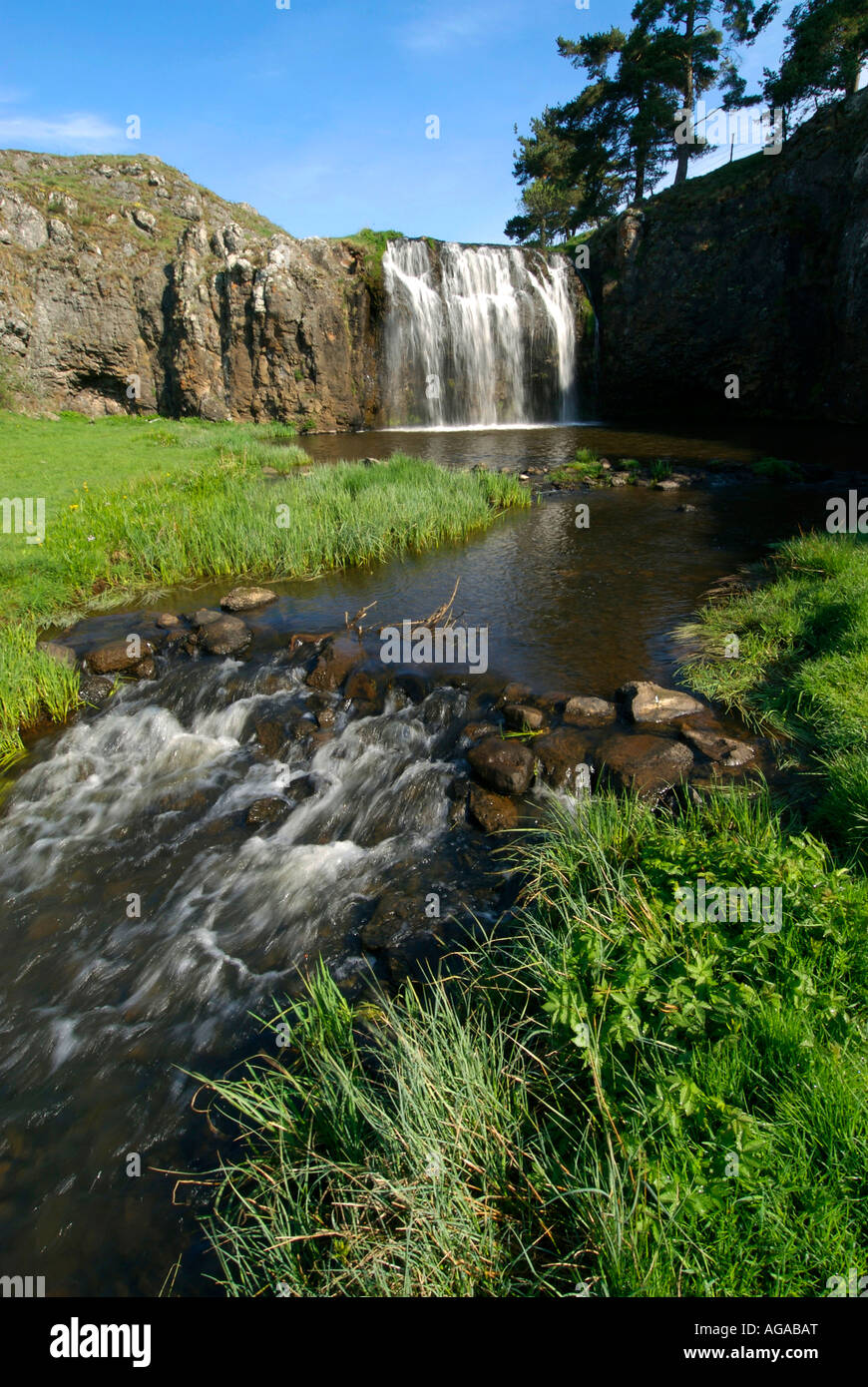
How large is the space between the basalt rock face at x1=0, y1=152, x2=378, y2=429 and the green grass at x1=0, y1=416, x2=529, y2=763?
16070 mm

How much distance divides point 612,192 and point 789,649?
4692 cm

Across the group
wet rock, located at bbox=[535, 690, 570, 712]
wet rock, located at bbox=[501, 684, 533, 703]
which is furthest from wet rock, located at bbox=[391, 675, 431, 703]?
wet rock, located at bbox=[535, 690, 570, 712]

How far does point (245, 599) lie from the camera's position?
10641mm

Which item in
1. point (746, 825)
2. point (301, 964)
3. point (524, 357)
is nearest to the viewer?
point (746, 825)

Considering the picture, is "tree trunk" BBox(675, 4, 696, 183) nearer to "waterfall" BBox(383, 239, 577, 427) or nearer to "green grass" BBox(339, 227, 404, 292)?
"waterfall" BBox(383, 239, 577, 427)

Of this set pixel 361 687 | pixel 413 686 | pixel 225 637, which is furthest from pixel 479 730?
pixel 225 637

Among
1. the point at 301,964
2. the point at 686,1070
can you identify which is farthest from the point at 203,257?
the point at 686,1070

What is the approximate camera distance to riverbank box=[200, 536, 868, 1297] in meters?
2.44

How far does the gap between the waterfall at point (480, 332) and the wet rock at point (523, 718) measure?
86.5 feet

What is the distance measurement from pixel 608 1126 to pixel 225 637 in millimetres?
7842

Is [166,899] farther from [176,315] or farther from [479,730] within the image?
[176,315]
